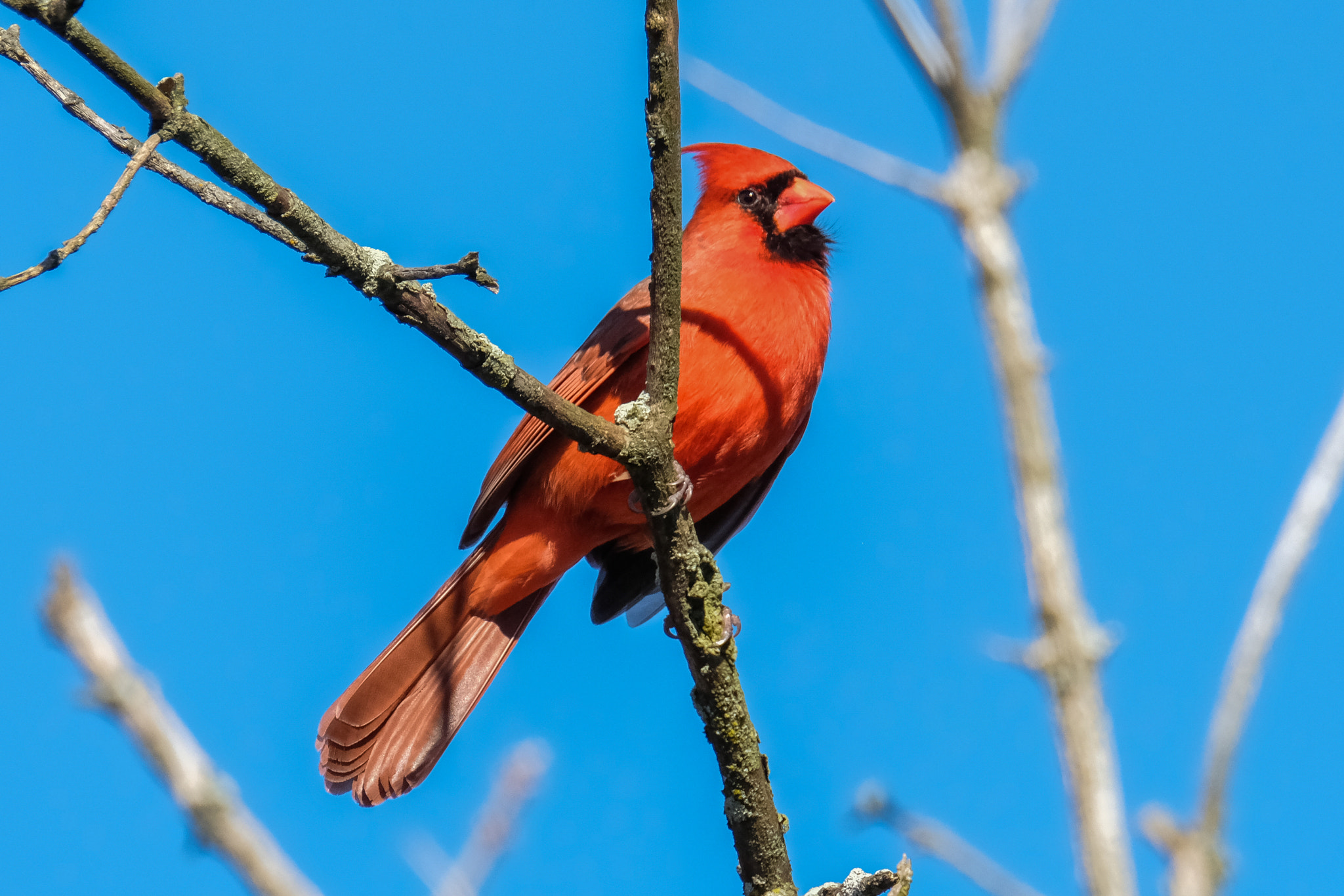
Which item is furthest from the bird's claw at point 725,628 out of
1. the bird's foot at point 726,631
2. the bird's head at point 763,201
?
the bird's head at point 763,201

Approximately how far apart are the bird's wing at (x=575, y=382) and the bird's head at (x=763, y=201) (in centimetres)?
44

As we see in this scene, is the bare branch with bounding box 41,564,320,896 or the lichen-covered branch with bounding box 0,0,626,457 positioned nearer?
the lichen-covered branch with bounding box 0,0,626,457

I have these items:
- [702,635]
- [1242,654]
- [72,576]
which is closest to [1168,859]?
[1242,654]

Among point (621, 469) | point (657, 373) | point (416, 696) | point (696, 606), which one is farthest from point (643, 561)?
point (657, 373)

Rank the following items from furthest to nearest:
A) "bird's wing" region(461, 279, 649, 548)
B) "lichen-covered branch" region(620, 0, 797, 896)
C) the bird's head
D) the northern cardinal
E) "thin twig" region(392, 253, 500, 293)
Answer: the bird's head → "bird's wing" region(461, 279, 649, 548) → the northern cardinal → "lichen-covered branch" region(620, 0, 797, 896) → "thin twig" region(392, 253, 500, 293)

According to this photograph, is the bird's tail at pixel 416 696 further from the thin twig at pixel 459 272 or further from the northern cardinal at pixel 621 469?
the thin twig at pixel 459 272

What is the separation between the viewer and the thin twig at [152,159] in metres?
1.87

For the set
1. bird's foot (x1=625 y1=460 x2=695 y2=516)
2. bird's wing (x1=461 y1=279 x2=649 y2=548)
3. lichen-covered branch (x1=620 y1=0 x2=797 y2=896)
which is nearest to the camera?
lichen-covered branch (x1=620 y1=0 x2=797 y2=896)

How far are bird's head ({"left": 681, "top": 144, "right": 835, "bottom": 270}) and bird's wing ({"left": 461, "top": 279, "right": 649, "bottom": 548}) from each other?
0.44 m

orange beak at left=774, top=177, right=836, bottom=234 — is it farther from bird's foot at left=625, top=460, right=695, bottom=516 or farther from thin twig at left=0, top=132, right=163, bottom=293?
thin twig at left=0, top=132, right=163, bottom=293

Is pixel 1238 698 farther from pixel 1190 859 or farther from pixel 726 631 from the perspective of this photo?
pixel 726 631

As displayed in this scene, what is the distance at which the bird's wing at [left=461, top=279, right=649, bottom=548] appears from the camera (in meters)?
3.99

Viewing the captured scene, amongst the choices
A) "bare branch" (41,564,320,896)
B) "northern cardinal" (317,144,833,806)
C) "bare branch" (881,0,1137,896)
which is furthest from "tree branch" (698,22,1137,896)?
"bare branch" (41,564,320,896)

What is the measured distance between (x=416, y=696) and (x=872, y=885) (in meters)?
1.98
